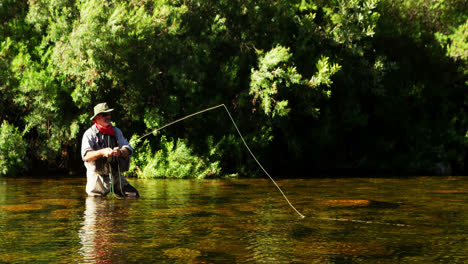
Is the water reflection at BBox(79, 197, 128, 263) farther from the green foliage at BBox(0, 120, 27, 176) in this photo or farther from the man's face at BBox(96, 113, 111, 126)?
the green foliage at BBox(0, 120, 27, 176)

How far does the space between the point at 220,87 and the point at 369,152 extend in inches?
279

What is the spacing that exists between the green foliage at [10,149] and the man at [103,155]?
24.4 feet

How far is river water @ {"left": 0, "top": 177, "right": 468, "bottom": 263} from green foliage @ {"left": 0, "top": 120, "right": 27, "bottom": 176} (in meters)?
5.31

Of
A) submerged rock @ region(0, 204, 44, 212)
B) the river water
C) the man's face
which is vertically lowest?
the river water

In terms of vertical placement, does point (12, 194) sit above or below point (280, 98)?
below

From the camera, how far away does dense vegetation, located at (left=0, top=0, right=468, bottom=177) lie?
16688mm

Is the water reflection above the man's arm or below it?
below

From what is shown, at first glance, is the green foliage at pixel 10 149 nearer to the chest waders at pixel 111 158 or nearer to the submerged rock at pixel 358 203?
the chest waders at pixel 111 158

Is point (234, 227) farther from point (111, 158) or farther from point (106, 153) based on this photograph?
point (111, 158)

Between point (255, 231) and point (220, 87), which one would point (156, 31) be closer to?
point (220, 87)

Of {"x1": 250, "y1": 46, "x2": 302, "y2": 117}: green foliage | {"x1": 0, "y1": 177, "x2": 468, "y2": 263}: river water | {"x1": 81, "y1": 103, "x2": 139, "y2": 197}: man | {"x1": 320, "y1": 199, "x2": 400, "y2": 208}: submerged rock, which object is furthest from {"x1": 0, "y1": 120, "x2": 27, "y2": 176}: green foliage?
{"x1": 320, "y1": 199, "x2": 400, "y2": 208}: submerged rock

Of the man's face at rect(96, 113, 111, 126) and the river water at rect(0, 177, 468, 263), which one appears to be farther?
the man's face at rect(96, 113, 111, 126)

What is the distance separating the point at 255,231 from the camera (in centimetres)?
690

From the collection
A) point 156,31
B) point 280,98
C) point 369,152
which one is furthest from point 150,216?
point 369,152
